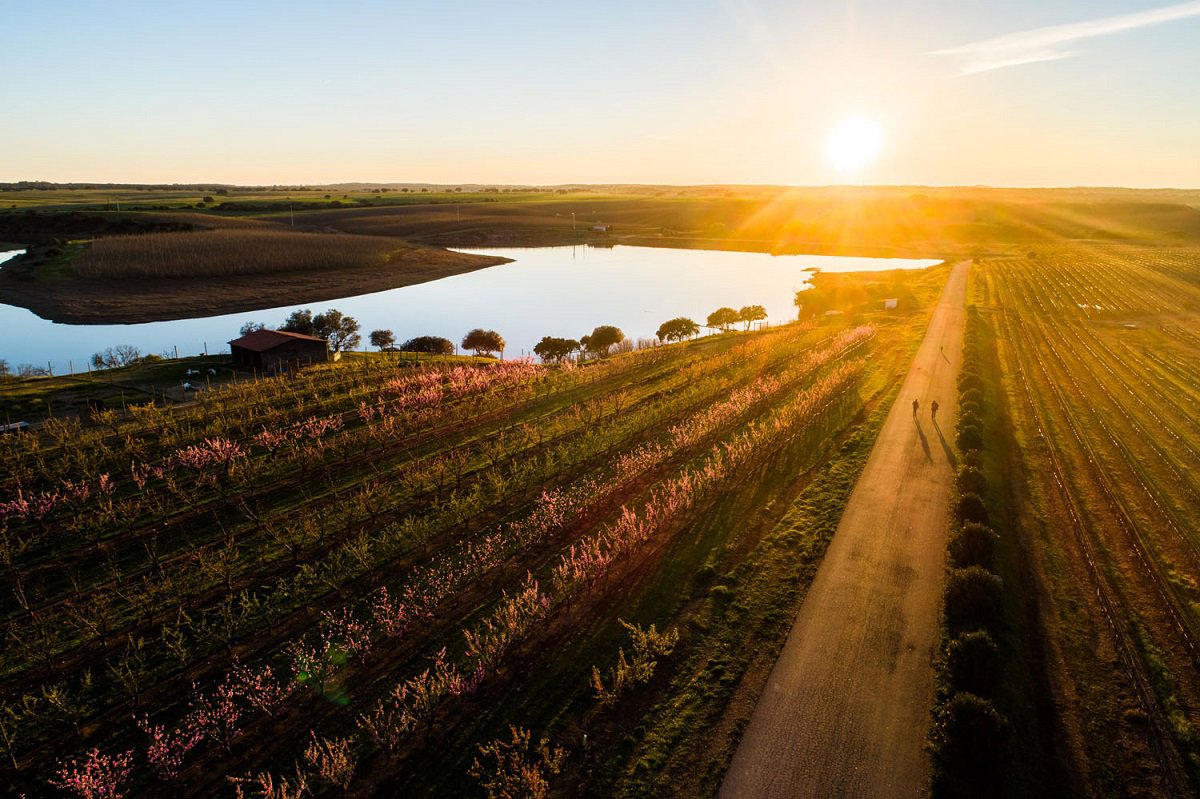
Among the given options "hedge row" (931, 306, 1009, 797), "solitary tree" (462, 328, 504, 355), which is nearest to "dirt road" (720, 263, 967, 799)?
"hedge row" (931, 306, 1009, 797)


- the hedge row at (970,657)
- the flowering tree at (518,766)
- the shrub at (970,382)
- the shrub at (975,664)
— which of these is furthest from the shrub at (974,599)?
the shrub at (970,382)

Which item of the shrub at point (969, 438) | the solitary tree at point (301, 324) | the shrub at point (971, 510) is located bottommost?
the shrub at point (971, 510)

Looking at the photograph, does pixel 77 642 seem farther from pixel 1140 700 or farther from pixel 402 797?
pixel 1140 700

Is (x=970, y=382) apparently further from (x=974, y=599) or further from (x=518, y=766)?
(x=518, y=766)

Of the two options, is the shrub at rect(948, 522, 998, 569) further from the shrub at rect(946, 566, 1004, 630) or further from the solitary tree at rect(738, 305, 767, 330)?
the solitary tree at rect(738, 305, 767, 330)

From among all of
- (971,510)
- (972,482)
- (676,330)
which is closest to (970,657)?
(971,510)

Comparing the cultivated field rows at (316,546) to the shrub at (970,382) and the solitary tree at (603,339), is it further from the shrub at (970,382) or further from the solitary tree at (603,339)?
the solitary tree at (603,339)
